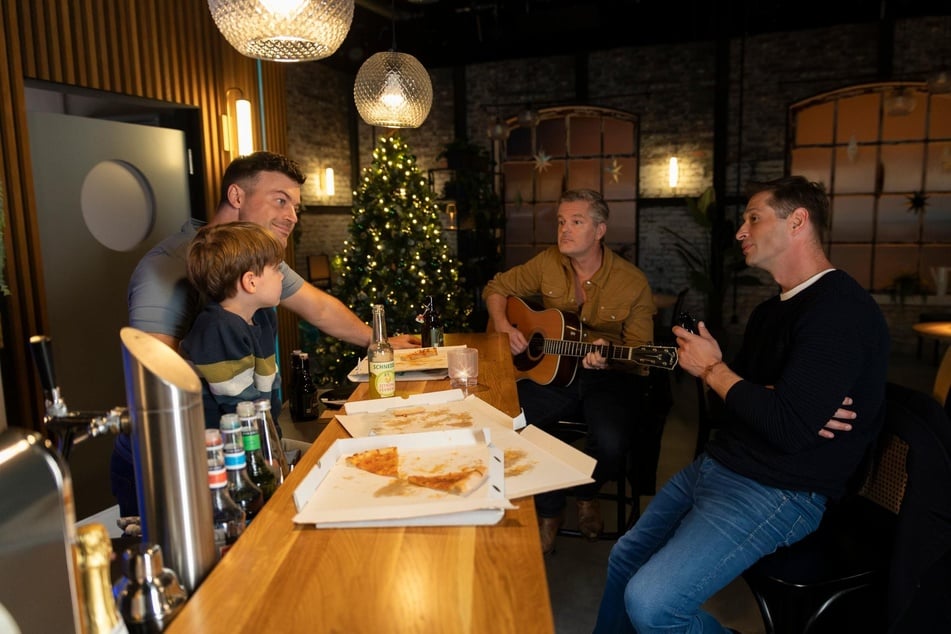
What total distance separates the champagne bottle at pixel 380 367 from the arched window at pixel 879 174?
25.0 feet

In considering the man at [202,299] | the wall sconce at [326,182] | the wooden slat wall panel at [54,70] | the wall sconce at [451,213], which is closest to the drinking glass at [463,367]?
the man at [202,299]

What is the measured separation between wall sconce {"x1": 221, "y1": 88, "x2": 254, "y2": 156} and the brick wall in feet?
9.07

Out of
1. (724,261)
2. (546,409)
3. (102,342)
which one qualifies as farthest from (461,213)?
(546,409)

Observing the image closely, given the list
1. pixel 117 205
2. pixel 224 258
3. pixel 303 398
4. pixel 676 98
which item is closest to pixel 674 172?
pixel 676 98

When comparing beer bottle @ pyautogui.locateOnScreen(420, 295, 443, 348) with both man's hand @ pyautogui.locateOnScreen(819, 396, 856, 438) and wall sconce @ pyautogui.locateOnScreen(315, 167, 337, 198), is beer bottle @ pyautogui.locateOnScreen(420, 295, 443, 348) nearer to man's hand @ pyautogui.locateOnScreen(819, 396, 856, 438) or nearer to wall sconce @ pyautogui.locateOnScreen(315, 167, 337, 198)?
man's hand @ pyautogui.locateOnScreen(819, 396, 856, 438)

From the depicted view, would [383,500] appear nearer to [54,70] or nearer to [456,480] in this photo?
[456,480]

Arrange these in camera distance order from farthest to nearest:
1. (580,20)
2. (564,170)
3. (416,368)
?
(564,170) → (580,20) → (416,368)

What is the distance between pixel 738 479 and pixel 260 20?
1.90m

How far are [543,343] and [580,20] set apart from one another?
15.3 ft

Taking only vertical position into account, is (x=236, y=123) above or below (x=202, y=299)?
above

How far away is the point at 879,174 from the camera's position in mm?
8242

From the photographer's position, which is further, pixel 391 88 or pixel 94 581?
pixel 391 88

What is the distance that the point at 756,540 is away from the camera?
1.82m

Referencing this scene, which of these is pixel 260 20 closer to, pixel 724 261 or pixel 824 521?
pixel 824 521
